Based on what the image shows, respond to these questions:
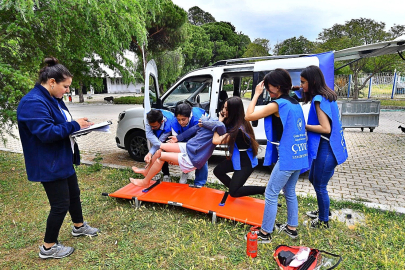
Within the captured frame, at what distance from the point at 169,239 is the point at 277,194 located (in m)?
1.36

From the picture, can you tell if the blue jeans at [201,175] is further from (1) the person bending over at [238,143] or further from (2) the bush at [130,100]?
(2) the bush at [130,100]

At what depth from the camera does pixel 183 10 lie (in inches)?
826

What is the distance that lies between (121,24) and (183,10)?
59.5ft

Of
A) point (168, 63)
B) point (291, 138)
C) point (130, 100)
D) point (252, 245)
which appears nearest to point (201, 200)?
point (252, 245)

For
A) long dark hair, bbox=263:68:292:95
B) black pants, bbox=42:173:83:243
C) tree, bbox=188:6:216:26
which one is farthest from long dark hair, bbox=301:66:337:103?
tree, bbox=188:6:216:26

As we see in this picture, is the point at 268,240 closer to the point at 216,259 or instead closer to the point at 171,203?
the point at 216,259

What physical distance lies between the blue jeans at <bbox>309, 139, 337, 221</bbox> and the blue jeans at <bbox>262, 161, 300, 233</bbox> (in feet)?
1.05

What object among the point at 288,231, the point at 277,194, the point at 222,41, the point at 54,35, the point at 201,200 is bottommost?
the point at 288,231

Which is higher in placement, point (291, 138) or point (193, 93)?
point (193, 93)

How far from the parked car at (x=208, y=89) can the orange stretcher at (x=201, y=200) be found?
1.49 m

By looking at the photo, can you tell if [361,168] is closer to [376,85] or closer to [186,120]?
[186,120]

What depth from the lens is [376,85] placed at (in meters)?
19.8

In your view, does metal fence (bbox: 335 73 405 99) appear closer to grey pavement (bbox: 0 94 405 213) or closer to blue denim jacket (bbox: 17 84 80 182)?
grey pavement (bbox: 0 94 405 213)

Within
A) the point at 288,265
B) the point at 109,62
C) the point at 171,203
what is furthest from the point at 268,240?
the point at 109,62
